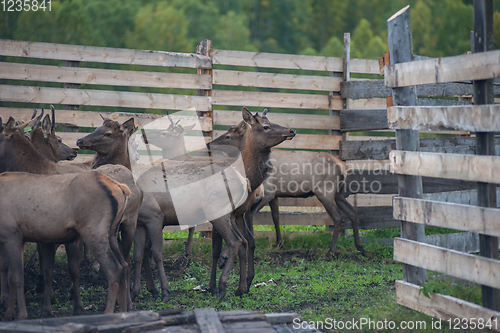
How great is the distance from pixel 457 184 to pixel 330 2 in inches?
2153

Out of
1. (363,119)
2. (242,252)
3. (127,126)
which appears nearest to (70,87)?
(127,126)

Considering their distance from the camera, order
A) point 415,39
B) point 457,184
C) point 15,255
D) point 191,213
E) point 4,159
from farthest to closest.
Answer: point 415,39 < point 457,184 < point 191,213 < point 4,159 < point 15,255

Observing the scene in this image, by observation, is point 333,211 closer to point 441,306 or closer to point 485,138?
point 441,306

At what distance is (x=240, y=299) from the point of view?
616 centimetres

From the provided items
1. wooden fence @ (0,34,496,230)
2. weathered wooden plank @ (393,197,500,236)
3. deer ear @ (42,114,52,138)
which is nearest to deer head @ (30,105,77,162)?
deer ear @ (42,114,52,138)

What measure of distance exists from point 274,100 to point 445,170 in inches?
226

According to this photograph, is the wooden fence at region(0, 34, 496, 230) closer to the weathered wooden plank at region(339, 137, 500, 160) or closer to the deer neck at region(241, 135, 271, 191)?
the weathered wooden plank at region(339, 137, 500, 160)

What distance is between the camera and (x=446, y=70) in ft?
14.6

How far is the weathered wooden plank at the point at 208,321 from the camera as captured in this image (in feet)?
12.7

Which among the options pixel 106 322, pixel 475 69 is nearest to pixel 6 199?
pixel 106 322

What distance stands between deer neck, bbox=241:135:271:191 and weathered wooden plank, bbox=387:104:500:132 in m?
2.44

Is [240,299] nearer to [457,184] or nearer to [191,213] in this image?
→ [191,213]

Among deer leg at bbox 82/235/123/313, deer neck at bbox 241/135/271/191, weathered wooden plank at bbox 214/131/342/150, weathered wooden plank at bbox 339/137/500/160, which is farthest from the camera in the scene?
weathered wooden plank at bbox 214/131/342/150

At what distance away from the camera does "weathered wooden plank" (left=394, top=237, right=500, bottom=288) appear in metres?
3.97
